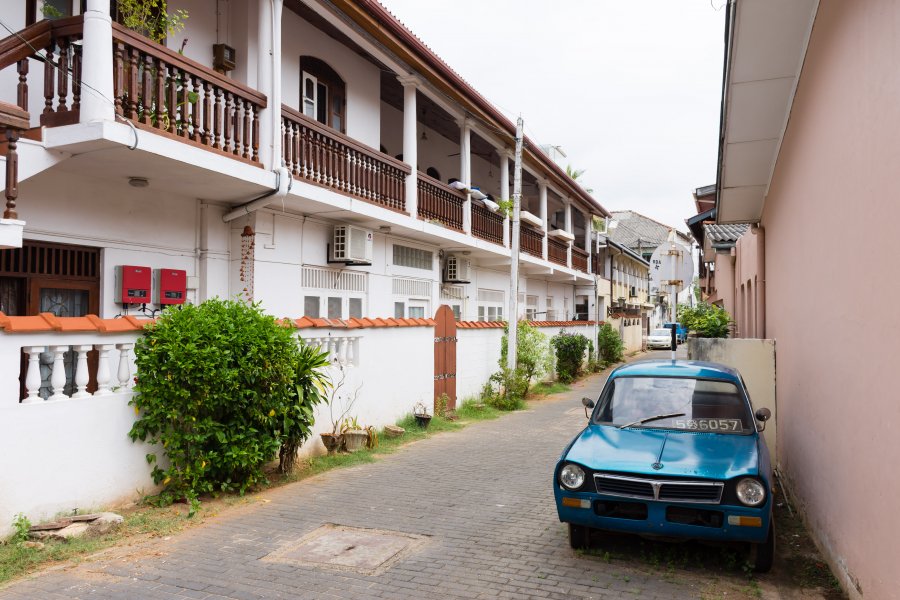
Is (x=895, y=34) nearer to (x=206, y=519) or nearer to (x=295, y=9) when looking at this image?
(x=206, y=519)

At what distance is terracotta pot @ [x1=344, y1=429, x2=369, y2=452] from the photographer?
914cm

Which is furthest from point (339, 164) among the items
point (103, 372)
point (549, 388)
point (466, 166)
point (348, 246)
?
point (549, 388)

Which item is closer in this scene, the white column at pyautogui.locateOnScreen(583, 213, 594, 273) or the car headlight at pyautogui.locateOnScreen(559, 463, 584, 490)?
the car headlight at pyautogui.locateOnScreen(559, 463, 584, 490)

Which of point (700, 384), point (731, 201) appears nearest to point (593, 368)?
point (731, 201)

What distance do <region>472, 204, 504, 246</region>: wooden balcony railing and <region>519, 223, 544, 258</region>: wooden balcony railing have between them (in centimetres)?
159

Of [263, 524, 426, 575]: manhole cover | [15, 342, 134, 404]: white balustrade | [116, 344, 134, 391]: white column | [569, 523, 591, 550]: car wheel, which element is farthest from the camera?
[116, 344, 134, 391]: white column

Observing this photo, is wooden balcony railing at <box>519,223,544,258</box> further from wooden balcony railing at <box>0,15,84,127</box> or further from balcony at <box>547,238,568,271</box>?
wooden balcony railing at <box>0,15,84,127</box>

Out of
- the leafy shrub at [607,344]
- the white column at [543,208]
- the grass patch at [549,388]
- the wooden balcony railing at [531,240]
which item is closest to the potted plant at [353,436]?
the grass patch at [549,388]

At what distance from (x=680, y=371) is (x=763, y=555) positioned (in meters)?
2.02

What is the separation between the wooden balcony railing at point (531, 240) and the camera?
18844 millimetres

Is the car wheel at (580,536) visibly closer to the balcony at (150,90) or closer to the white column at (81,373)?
the white column at (81,373)

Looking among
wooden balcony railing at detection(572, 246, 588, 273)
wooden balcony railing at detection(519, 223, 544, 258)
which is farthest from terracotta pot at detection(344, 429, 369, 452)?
wooden balcony railing at detection(572, 246, 588, 273)

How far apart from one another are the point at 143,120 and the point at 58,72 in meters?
0.91

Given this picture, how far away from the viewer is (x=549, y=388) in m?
18.8
